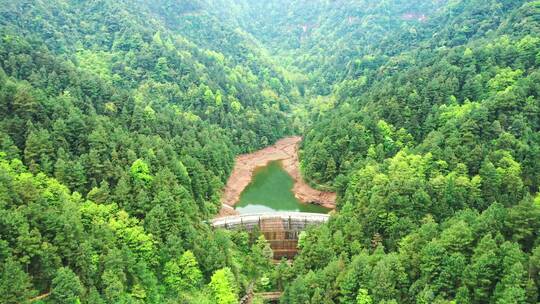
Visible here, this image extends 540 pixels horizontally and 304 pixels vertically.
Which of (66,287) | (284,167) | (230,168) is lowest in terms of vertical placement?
(66,287)

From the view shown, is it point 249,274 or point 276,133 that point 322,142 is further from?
point 249,274

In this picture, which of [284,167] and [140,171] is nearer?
[140,171]

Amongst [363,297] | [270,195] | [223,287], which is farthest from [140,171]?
[363,297]

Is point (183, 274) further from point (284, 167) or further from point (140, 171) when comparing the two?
point (284, 167)

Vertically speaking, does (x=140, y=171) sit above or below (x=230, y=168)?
above

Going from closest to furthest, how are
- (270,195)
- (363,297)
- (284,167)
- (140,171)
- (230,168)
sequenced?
1. (363,297)
2. (140,171)
3. (270,195)
4. (230,168)
5. (284,167)

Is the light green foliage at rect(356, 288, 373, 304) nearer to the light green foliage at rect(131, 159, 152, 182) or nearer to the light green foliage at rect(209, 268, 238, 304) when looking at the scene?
the light green foliage at rect(209, 268, 238, 304)

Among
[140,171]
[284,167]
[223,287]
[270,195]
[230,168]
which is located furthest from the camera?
[284,167]
